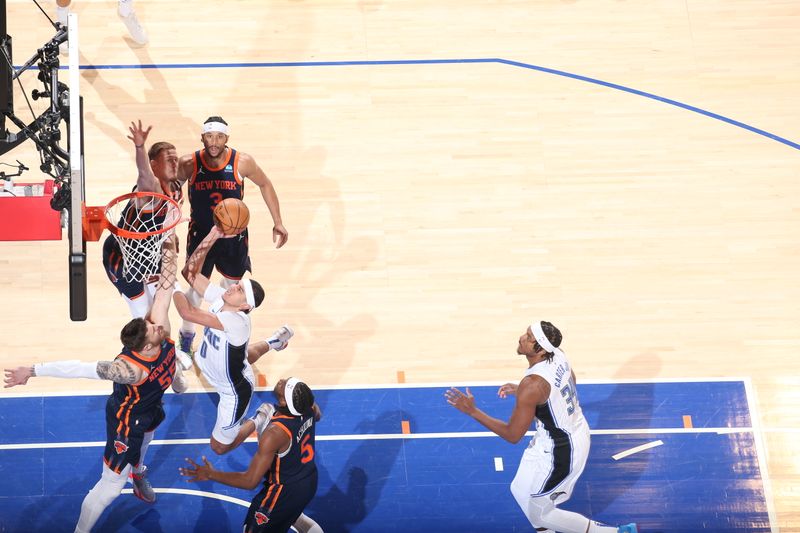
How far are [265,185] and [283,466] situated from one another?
2.79m

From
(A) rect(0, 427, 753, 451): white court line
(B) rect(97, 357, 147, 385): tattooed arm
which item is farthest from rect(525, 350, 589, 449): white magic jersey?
(B) rect(97, 357, 147, 385): tattooed arm

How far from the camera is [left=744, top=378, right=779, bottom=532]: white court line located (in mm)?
8414

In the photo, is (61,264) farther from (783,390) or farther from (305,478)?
(783,390)

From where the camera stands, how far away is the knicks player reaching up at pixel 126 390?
717 cm

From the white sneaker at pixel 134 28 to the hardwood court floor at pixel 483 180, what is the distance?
0.65ft

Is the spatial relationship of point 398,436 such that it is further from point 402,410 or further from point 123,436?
point 123,436

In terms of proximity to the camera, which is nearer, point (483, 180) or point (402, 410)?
point (402, 410)

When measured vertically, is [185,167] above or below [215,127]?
below

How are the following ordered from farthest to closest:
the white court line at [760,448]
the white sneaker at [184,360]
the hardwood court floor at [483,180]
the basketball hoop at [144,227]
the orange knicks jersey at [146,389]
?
1. the hardwood court floor at [483,180]
2. the white sneaker at [184,360]
3. the white court line at [760,448]
4. the basketball hoop at [144,227]
5. the orange knicks jersey at [146,389]

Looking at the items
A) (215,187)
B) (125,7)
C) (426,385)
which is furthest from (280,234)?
(125,7)

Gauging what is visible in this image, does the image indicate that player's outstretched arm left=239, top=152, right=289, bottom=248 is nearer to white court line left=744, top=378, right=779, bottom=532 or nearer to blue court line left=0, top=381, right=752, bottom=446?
blue court line left=0, top=381, right=752, bottom=446

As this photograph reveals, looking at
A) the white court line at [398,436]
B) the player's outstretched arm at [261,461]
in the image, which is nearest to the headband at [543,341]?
the white court line at [398,436]

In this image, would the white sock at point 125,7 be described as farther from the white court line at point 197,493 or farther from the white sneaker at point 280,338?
the white court line at point 197,493

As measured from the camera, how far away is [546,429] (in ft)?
24.9
